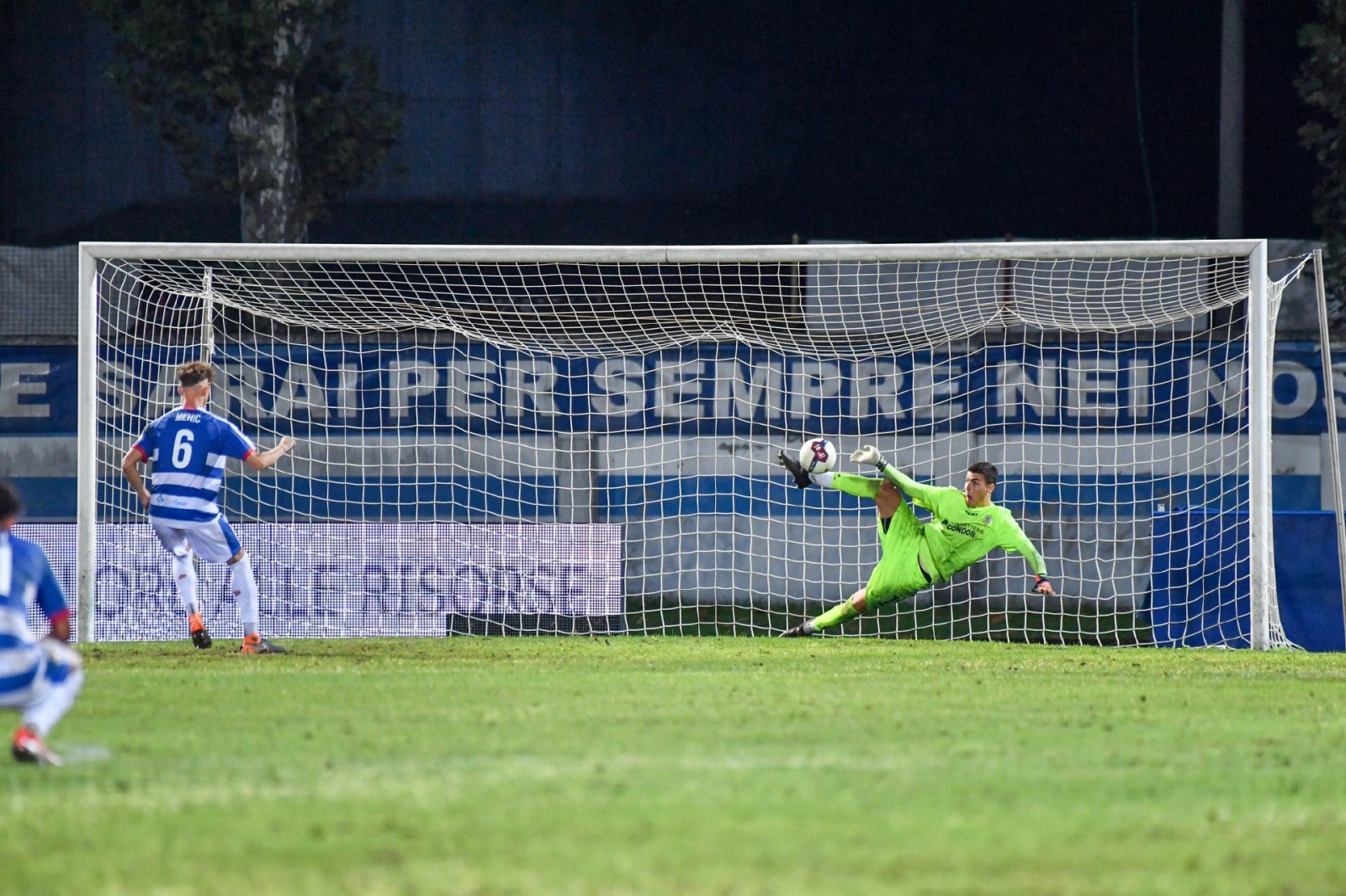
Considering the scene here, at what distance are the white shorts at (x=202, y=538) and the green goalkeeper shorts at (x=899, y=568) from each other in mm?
4522

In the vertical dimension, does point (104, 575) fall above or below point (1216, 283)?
below

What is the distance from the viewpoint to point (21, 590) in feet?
Answer: 18.3

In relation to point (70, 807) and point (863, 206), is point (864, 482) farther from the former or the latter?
point (863, 206)

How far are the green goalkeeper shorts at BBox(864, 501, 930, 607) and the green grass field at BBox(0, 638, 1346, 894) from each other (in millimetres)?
2457

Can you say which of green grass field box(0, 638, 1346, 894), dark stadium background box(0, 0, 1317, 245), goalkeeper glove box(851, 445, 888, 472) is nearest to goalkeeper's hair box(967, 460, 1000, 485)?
goalkeeper glove box(851, 445, 888, 472)

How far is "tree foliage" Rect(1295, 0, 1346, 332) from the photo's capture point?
17062 millimetres

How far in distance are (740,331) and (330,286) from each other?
5068mm

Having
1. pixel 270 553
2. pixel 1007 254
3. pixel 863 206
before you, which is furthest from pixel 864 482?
pixel 863 206

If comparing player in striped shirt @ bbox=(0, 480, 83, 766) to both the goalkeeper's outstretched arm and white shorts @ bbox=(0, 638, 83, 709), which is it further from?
the goalkeeper's outstretched arm

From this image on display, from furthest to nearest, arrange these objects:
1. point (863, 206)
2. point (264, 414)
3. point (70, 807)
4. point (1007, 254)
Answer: point (863, 206) < point (264, 414) < point (1007, 254) < point (70, 807)

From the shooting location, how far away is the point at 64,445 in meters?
15.4

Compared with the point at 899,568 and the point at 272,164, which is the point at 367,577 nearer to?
the point at 899,568

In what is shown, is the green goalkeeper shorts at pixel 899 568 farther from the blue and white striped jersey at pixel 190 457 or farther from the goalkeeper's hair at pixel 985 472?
the blue and white striped jersey at pixel 190 457

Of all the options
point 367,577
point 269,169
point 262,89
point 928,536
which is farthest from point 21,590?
point 269,169
